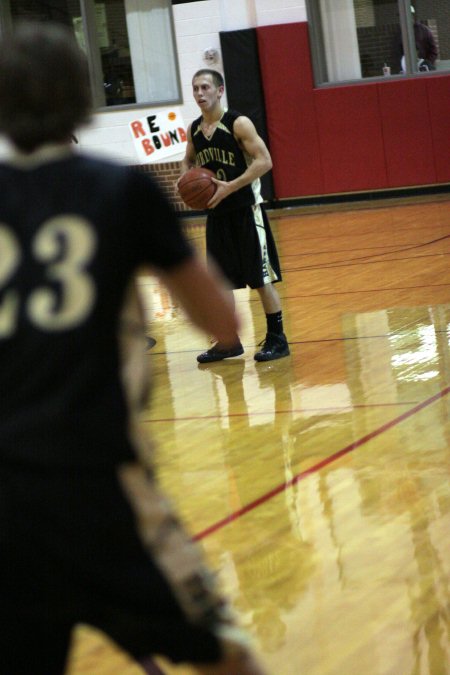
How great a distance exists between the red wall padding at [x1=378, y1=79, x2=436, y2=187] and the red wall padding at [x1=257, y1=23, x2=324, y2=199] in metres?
0.95

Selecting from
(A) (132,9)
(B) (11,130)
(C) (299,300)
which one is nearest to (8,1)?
(A) (132,9)

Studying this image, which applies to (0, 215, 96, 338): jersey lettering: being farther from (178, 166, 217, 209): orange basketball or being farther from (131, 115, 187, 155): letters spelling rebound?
(131, 115, 187, 155): letters spelling rebound

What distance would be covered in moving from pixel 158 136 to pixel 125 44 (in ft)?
4.29

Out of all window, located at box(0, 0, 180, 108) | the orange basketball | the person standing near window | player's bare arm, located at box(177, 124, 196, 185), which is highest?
window, located at box(0, 0, 180, 108)

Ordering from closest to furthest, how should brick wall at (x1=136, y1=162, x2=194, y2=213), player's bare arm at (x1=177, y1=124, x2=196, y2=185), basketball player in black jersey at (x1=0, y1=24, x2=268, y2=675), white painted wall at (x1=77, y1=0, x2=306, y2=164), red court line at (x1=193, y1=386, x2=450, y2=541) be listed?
basketball player in black jersey at (x1=0, y1=24, x2=268, y2=675) < red court line at (x1=193, y1=386, x2=450, y2=541) < player's bare arm at (x1=177, y1=124, x2=196, y2=185) < white painted wall at (x1=77, y1=0, x2=306, y2=164) < brick wall at (x1=136, y1=162, x2=194, y2=213)

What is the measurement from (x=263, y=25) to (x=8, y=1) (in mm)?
3801

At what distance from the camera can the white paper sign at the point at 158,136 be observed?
16062 mm

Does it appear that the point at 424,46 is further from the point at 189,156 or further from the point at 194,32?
the point at 189,156

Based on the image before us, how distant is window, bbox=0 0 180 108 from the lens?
16109mm

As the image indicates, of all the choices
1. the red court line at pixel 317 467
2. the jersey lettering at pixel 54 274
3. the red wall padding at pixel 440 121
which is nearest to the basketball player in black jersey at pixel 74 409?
the jersey lettering at pixel 54 274

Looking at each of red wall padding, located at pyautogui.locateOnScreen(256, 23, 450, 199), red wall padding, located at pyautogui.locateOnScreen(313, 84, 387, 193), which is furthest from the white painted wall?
red wall padding, located at pyautogui.locateOnScreen(313, 84, 387, 193)

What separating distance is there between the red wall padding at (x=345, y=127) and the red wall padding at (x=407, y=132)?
0.04ft

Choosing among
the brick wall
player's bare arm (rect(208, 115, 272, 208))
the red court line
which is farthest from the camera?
the brick wall

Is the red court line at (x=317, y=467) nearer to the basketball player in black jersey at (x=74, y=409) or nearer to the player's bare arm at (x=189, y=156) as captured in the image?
the player's bare arm at (x=189, y=156)
